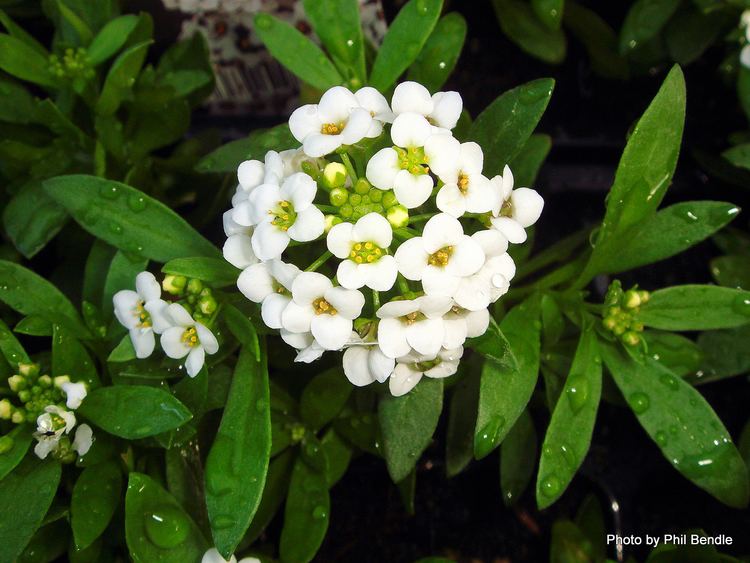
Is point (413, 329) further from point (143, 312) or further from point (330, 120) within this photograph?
point (143, 312)

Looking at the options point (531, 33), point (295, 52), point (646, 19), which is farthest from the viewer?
point (531, 33)

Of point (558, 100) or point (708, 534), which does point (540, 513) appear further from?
point (558, 100)

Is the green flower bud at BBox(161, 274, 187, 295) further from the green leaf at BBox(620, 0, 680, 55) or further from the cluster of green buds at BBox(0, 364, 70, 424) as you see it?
the green leaf at BBox(620, 0, 680, 55)

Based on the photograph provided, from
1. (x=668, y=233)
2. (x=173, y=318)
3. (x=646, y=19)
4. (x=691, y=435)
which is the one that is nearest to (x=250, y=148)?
(x=173, y=318)

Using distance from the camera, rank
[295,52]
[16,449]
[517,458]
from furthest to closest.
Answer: [517,458] < [295,52] < [16,449]

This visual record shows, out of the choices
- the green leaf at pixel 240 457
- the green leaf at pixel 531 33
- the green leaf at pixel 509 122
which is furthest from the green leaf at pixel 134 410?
the green leaf at pixel 531 33

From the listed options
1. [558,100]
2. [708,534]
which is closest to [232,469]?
[708,534]

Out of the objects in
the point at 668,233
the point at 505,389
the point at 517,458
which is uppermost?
the point at 668,233
